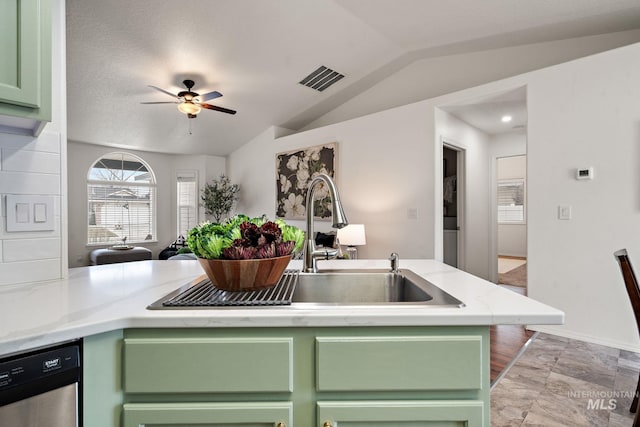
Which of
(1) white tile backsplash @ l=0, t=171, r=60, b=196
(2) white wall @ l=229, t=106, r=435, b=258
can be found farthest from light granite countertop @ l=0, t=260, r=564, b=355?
(2) white wall @ l=229, t=106, r=435, b=258

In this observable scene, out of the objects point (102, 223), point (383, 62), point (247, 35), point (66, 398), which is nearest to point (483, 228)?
point (383, 62)

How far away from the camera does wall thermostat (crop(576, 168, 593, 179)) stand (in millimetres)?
2689

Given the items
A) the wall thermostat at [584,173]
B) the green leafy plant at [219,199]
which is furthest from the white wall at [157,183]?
the wall thermostat at [584,173]

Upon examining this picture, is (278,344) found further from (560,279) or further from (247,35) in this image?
(247,35)

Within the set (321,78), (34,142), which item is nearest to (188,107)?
(321,78)

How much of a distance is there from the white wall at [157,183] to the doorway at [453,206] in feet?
16.2

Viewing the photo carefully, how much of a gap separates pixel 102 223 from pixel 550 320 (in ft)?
24.8

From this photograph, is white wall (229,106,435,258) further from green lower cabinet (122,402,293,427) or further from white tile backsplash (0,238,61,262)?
white tile backsplash (0,238,61,262)

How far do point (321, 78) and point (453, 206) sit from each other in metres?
2.77

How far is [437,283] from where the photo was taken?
43.5 inches

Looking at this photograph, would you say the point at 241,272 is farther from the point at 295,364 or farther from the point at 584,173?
the point at 584,173

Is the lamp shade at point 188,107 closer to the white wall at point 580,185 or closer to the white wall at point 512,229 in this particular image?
the white wall at point 580,185

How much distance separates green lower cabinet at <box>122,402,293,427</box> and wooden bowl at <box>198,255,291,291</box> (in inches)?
11.8

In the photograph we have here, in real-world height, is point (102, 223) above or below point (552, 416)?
above
